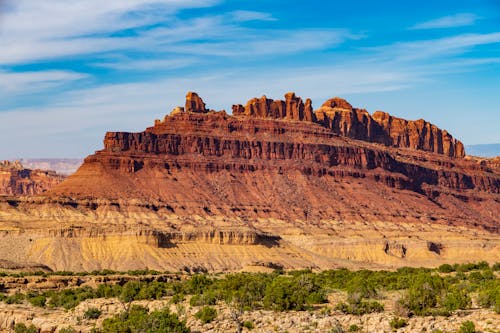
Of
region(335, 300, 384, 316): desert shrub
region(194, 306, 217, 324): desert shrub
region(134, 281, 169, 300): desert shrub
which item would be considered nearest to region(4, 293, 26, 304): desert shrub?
region(134, 281, 169, 300): desert shrub

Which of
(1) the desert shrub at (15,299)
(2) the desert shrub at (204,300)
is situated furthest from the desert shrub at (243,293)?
(1) the desert shrub at (15,299)

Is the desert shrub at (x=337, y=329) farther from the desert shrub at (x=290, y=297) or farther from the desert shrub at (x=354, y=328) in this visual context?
the desert shrub at (x=290, y=297)

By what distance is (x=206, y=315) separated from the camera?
62844 mm

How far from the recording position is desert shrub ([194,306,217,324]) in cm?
6253

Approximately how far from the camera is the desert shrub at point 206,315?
62531 millimetres

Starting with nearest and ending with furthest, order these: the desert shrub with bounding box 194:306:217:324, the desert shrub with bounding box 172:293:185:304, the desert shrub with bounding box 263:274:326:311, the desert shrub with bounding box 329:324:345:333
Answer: the desert shrub with bounding box 329:324:345:333
the desert shrub with bounding box 194:306:217:324
the desert shrub with bounding box 263:274:326:311
the desert shrub with bounding box 172:293:185:304

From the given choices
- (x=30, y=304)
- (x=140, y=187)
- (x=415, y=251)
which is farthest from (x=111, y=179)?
(x=30, y=304)

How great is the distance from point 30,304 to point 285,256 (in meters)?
82.3

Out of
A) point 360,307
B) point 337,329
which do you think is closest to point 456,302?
point 360,307

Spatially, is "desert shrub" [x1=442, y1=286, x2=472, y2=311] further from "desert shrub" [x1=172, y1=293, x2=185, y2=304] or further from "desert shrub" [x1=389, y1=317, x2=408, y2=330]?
"desert shrub" [x1=172, y1=293, x2=185, y2=304]

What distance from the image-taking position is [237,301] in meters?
66.6

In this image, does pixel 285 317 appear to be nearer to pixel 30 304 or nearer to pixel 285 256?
pixel 30 304

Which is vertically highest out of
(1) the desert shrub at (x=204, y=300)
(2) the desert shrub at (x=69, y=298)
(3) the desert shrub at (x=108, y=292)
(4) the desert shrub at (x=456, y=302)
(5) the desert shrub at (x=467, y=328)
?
(4) the desert shrub at (x=456, y=302)

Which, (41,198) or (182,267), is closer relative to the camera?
(182,267)
